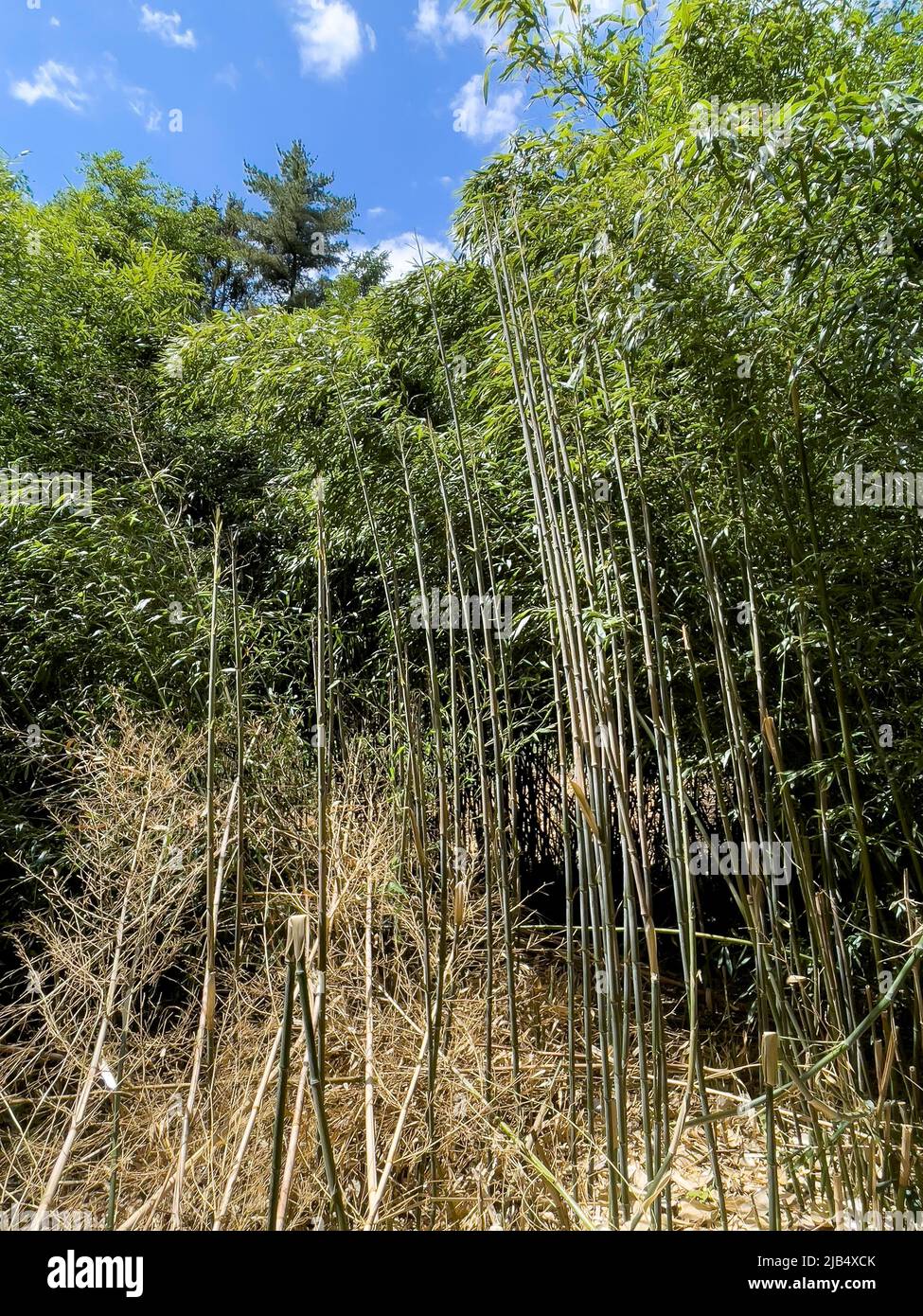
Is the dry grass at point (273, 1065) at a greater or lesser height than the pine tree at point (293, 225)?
lesser

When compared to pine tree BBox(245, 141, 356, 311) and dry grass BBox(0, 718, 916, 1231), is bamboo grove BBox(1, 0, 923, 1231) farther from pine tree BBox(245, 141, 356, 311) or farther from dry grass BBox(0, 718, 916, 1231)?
pine tree BBox(245, 141, 356, 311)

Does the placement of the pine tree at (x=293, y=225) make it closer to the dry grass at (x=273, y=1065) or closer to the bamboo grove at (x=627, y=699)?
the bamboo grove at (x=627, y=699)

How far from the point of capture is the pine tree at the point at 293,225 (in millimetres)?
9070

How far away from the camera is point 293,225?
29.8ft

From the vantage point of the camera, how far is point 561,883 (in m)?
3.57

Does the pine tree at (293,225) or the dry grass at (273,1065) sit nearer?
the dry grass at (273,1065)

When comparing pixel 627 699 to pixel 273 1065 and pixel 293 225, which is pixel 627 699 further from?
pixel 293 225

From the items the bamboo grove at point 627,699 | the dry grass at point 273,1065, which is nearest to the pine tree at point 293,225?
the bamboo grove at point 627,699

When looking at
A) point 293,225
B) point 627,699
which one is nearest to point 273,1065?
point 627,699

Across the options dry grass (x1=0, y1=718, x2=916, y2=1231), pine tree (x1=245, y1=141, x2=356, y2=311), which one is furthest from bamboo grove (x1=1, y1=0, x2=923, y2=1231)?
pine tree (x1=245, y1=141, x2=356, y2=311)

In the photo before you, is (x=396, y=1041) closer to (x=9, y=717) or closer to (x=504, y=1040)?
(x=504, y=1040)

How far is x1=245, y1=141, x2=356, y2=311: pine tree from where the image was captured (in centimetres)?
907
